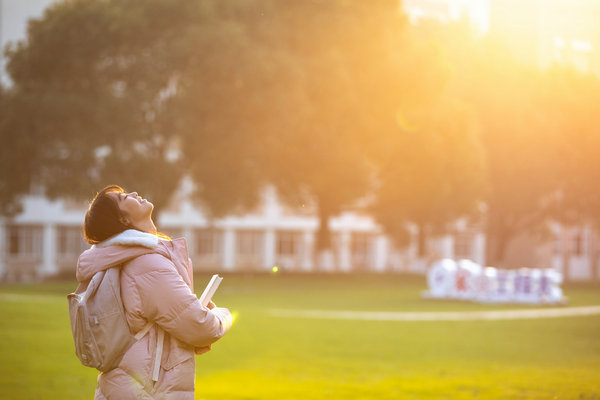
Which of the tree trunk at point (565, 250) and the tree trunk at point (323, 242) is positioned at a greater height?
the tree trunk at point (323, 242)

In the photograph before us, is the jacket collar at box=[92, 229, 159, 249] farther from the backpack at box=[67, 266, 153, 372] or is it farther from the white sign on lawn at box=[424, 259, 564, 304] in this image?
the white sign on lawn at box=[424, 259, 564, 304]

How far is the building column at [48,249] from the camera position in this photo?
204ft

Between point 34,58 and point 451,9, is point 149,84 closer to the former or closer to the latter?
point 34,58

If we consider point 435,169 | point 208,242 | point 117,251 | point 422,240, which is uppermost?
point 435,169

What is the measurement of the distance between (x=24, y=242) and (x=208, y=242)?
1490cm

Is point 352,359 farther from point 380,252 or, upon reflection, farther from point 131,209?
point 380,252

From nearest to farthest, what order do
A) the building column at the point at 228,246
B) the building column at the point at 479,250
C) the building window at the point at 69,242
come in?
the building window at the point at 69,242
the building column at the point at 228,246
the building column at the point at 479,250

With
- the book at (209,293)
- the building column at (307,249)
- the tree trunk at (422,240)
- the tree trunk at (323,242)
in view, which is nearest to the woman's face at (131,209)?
the book at (209,293)

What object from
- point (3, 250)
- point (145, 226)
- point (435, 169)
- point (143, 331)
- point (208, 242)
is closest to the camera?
point (143, 331)

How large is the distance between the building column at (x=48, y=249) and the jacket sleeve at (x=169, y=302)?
61174mm

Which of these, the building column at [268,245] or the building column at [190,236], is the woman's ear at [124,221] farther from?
the building column at [268,245]

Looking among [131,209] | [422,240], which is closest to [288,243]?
[422,240]

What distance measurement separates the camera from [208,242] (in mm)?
68875

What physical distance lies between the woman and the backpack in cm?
4
